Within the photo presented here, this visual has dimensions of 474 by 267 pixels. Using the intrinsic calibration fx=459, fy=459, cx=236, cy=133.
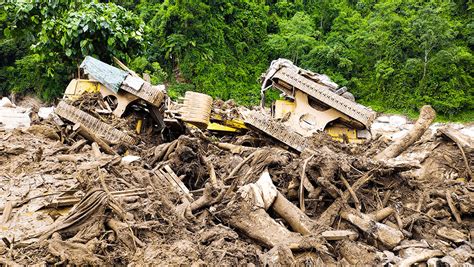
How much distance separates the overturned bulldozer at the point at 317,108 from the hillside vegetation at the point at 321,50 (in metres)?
9.98

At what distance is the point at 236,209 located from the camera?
4.12 meters

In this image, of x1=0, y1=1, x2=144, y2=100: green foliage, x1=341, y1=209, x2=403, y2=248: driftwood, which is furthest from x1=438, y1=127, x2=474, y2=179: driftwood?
Result: x1=0, y1=1, x2=144, y2=100: green foliage

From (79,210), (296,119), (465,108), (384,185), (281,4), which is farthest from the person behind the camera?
(281,4)

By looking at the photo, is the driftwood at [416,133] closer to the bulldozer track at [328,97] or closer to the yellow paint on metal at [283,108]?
the bulldozer track at [328,97]

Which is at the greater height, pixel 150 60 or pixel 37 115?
pixel 37 115

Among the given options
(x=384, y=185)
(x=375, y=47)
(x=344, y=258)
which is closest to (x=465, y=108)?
(x=375, y=47)

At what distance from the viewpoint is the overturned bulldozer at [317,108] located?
7453 mm

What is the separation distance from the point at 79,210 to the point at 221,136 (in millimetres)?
4633

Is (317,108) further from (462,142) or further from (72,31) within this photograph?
(72,31)

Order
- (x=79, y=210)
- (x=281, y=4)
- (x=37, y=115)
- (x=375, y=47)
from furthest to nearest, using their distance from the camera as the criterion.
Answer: (x=281, y=4) → (x=375, y=47) → (x=37, y=115) → (x=79, y=210)

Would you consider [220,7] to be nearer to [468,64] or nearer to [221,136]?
[468,64]

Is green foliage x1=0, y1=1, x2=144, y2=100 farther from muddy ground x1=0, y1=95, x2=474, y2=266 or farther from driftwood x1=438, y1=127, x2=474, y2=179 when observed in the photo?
driftwood x1=438, y1=127, x2=474, y2=179

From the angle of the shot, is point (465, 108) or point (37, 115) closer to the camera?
point (37, 115)

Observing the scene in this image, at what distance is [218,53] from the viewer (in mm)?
22859
